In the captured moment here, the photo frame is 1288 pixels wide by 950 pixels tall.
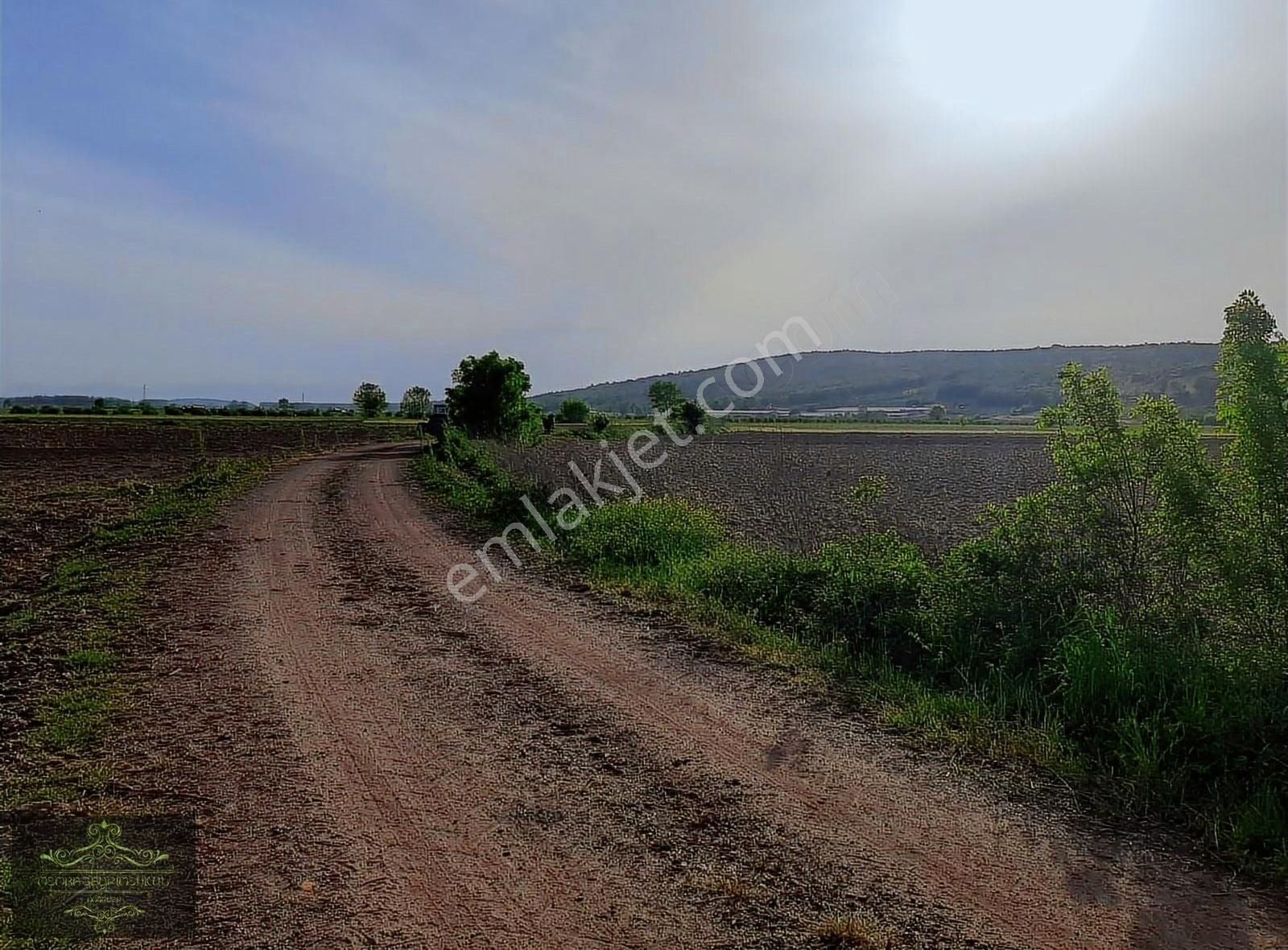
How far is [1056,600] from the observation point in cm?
653

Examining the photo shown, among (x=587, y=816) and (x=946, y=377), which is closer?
(x=587, y=816)

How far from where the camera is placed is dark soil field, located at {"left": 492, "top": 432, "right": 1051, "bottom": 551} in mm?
13078

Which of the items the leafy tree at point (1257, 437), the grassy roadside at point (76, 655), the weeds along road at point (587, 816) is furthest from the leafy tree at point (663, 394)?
the leafy tree at point (1257, 437)

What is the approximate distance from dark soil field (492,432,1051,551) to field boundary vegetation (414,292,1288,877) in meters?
1.19

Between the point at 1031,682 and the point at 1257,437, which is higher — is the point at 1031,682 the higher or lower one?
the lower one

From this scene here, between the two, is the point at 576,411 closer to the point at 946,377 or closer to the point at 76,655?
the point at 946,377

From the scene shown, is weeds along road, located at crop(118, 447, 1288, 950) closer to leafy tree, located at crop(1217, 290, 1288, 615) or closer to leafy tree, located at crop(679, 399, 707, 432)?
leafy tree, located at crop(1217, 290, 1288, 615)

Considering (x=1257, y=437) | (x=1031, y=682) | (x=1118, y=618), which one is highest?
(x=1257, y=437)

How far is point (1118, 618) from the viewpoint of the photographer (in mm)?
6188

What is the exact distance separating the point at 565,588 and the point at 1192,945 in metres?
6.88

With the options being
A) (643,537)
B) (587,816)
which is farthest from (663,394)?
(587,816)

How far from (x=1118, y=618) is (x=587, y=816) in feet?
14.1

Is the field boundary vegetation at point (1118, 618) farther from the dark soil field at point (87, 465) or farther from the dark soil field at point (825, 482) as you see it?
the dark soil field at point (87, 465)

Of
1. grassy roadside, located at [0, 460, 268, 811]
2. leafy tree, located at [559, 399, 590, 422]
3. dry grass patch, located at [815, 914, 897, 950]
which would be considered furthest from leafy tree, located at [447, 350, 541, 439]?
leafy tree, located at [559, 399, 590, 422]
